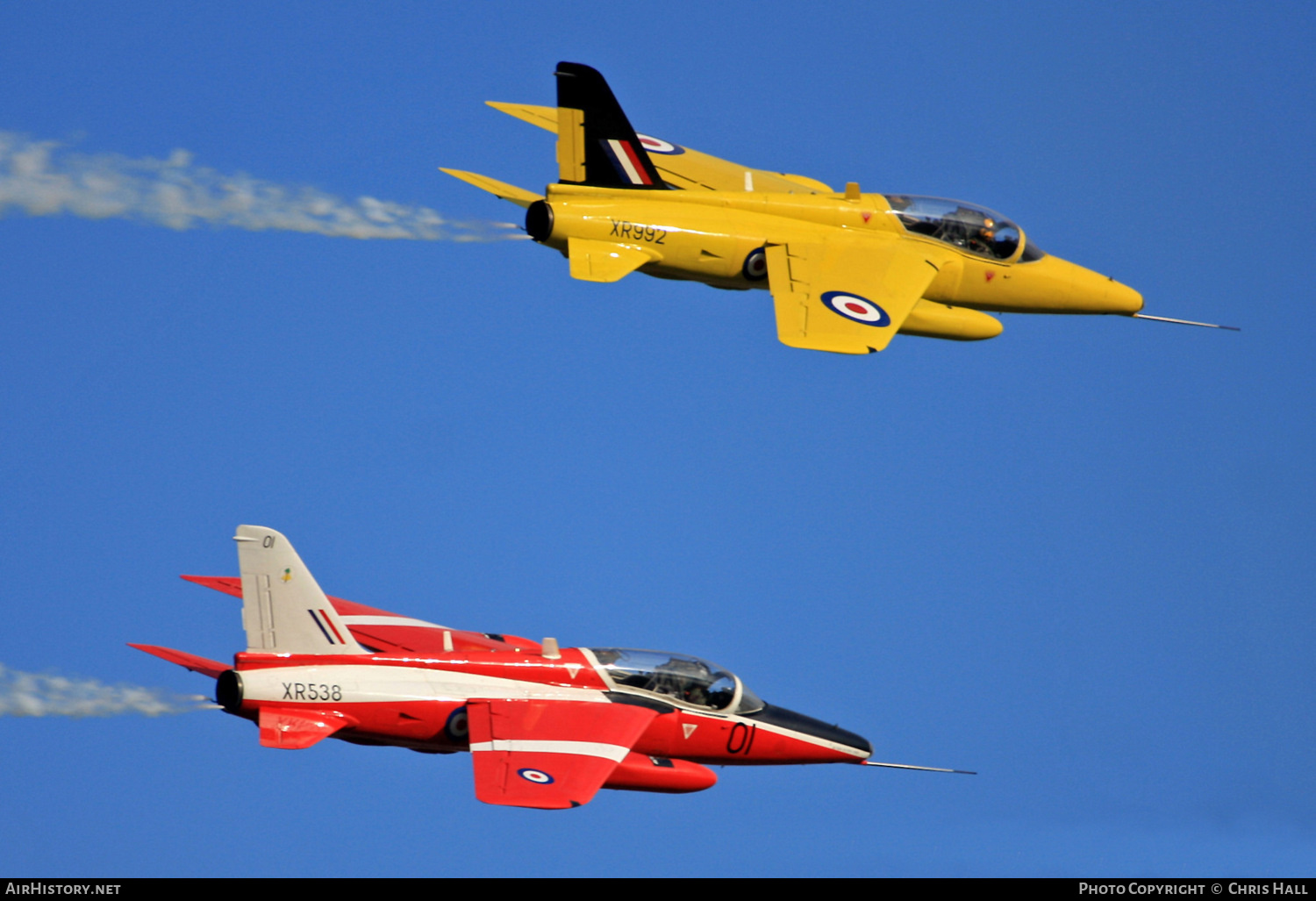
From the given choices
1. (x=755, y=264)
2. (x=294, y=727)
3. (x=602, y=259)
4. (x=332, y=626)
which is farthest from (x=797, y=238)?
(x=294, y=727)

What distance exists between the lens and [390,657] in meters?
26.9

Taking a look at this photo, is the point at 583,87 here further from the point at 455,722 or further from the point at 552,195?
the point at 455,722

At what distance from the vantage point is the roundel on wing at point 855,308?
2886cm

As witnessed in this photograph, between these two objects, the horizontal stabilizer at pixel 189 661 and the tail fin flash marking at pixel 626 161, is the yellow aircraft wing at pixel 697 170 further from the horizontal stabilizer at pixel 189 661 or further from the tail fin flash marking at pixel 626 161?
the horizontal stabilizer at pixel 189 661

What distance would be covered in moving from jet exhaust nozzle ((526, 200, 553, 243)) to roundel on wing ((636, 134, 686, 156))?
4697 millimetres

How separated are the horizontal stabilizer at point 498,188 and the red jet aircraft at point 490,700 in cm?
641

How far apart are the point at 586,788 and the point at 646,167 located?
9.59m

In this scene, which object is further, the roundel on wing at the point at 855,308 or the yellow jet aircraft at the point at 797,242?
the yellow jet aircraft at the point at 797,242

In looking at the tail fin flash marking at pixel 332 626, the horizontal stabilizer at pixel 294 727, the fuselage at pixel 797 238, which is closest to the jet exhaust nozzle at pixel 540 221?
the fuselage at pixel 797 238

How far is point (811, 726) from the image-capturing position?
2895 centimetres

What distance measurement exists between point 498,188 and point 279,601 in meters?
7.38

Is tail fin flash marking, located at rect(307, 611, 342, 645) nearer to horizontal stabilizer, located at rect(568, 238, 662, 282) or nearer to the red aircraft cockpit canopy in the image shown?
the red aircraft cockpit canopy

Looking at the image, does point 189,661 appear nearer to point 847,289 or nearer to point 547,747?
point 547,747

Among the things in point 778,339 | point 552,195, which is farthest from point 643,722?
point 552,195
